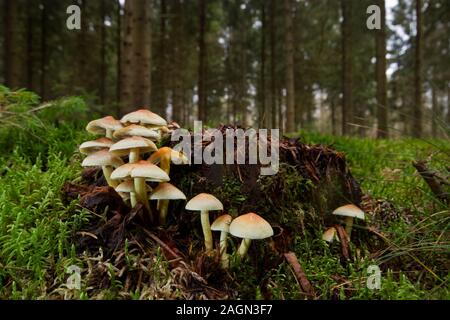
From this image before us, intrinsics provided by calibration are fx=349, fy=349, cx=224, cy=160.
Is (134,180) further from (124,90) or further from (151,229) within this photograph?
(124,90)

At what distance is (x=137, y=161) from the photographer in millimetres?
2117

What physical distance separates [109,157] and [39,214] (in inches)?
22.4

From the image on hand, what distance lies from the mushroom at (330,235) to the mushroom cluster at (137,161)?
38.5 inches

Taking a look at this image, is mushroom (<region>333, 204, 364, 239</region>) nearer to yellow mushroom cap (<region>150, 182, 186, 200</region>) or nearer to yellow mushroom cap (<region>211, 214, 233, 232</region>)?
yellow mushroom cap (<region>211, 214, 233, 232</region>)

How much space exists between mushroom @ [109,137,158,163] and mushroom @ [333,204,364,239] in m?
1.27

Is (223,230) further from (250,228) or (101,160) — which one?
(101,160)

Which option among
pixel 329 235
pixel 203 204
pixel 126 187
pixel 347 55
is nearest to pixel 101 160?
pixel 126 187

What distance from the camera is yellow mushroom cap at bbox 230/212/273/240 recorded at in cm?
177

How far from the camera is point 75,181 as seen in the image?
2.54 metres

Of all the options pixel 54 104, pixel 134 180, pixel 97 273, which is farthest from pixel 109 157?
pixel 54 104

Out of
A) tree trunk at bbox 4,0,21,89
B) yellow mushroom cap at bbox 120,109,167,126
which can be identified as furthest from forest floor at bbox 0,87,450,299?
tree trunk at bbox 4,0,21,89
